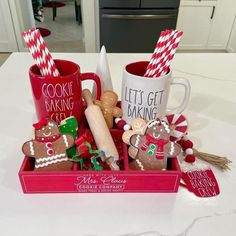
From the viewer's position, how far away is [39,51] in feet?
1.61

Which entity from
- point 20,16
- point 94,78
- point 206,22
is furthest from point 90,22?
point 94,78

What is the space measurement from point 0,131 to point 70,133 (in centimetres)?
24

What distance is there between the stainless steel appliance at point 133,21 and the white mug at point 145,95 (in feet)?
5.26

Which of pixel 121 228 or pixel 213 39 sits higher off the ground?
pixel 121 228


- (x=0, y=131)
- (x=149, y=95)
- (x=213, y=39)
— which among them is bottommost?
(x=213, y=39)

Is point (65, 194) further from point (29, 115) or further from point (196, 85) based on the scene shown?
point (196, 85)

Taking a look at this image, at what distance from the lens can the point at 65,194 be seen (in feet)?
1.46

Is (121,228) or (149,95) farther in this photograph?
(149,95)

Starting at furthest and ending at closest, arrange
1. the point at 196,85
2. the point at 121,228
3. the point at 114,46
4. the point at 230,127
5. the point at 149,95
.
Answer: the point at 114,46 → the point at 196,85 → the point at 230,127 → the point at 149,95 → the point at 121,228

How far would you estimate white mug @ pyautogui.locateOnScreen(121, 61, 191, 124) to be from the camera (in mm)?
494

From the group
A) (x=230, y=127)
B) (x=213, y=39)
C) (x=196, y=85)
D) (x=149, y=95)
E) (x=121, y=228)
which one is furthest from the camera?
(x=213, y=39)

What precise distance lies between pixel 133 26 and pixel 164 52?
1671mm

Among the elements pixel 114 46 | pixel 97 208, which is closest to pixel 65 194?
pixel 97 208

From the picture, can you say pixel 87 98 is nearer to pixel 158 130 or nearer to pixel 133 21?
pixel 158 130
